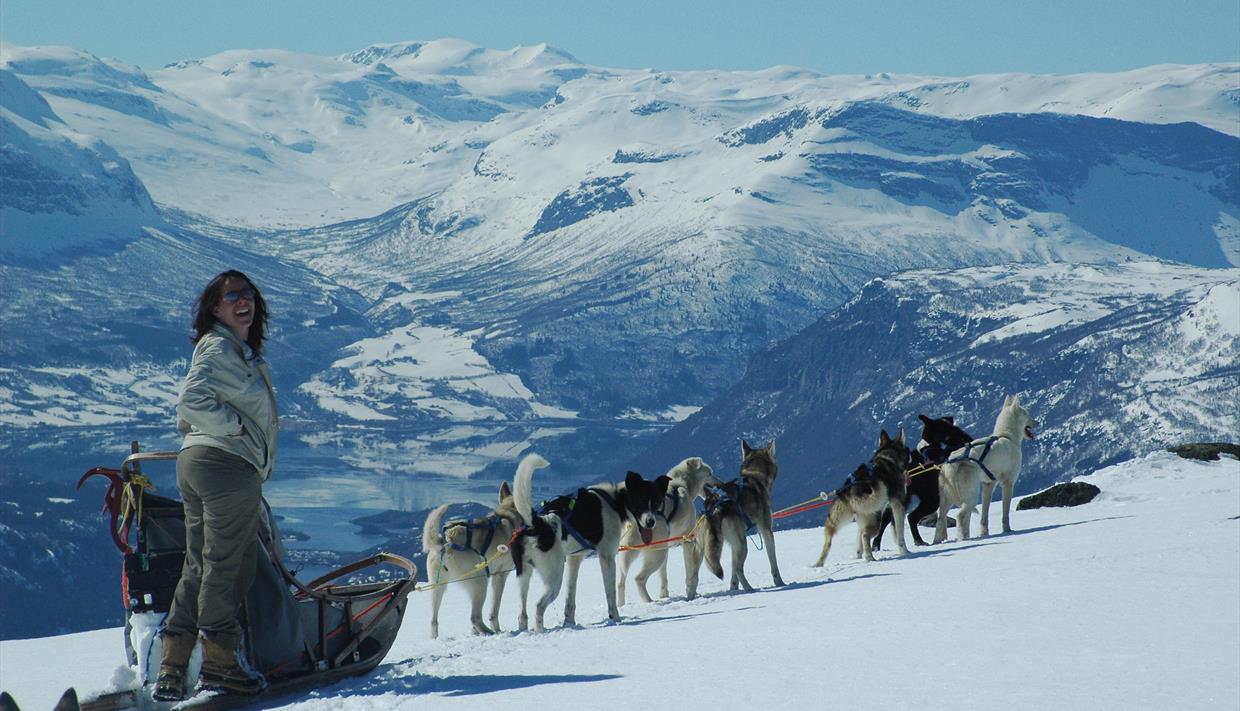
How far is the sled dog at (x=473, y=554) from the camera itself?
17.9m

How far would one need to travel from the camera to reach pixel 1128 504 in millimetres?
28719

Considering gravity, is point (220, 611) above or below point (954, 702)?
above

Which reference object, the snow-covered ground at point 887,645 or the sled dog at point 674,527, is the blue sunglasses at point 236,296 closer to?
the snow-covered ground at point 887,645

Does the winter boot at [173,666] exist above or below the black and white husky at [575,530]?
below

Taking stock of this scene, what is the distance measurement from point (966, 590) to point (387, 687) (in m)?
7.44

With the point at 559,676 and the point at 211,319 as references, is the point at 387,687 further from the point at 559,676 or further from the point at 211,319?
the point at 211,319

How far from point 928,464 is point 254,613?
49.4 ft

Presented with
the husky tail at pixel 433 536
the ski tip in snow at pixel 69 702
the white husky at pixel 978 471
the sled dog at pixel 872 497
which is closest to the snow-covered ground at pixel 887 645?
the sled dog at pixel 872 497

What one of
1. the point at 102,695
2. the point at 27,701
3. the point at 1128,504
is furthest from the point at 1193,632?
the point at 1128,504

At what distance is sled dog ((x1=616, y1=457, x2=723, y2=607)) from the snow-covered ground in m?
0.63

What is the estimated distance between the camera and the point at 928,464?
2434 centimetres

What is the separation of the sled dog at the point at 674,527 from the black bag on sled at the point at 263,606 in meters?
7.74

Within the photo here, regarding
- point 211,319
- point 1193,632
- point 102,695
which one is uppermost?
point 211,319

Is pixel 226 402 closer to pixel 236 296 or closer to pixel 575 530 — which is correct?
pixel 236 296
